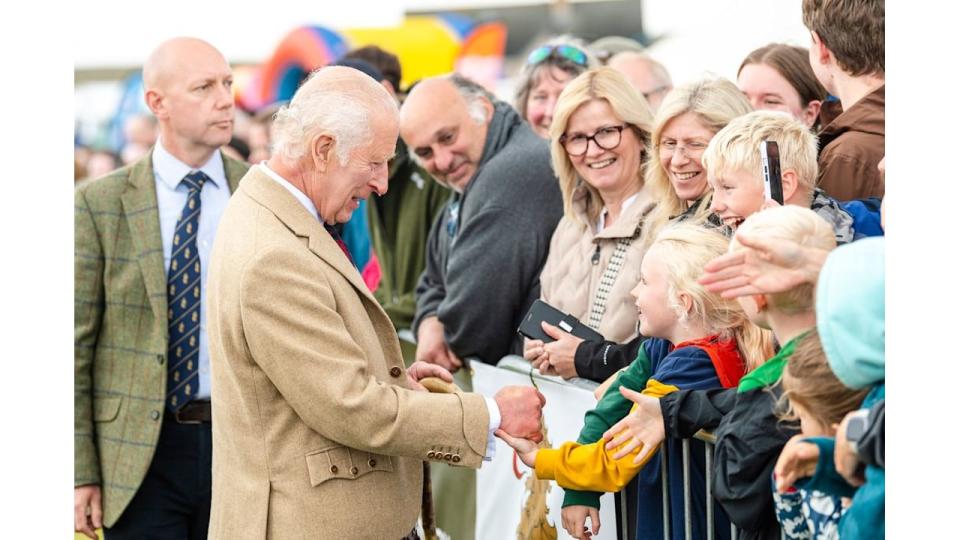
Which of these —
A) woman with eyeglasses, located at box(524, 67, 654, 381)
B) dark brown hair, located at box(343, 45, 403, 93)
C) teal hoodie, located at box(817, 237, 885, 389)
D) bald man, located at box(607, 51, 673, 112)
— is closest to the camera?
teal hoodie, located at box(817, 237, 885, 389)

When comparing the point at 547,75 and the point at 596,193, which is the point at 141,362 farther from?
the point at 547,75

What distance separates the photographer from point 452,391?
144 inches

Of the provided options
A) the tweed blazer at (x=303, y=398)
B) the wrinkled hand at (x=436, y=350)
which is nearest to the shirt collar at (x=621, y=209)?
the wrinkled hand at (x=436, y=350)

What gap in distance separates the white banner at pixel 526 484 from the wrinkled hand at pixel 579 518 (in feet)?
0.79

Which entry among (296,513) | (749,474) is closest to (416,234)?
(296,513)

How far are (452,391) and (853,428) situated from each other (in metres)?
1.49

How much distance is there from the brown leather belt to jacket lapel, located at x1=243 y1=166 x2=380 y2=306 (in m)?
1.47

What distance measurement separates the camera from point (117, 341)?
15.3ft

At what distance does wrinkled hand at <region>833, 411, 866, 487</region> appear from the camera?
2.41 meters

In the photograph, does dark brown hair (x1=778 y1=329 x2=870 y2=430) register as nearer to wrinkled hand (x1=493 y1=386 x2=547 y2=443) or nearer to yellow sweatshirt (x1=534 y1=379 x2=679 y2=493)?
yellow sweatshirt (x1=534 y1=379 x2=679 y2=493)

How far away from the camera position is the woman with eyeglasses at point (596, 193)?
14.3ft

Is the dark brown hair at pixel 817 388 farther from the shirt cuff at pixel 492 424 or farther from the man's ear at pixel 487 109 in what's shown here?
the man's ear at pixel 487 109

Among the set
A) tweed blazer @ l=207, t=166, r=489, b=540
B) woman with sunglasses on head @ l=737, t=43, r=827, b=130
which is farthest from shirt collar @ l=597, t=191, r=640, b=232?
tweed blazer @ l=207, t=166, r=489, b=540

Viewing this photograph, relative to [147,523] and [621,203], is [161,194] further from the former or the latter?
[621,203]
